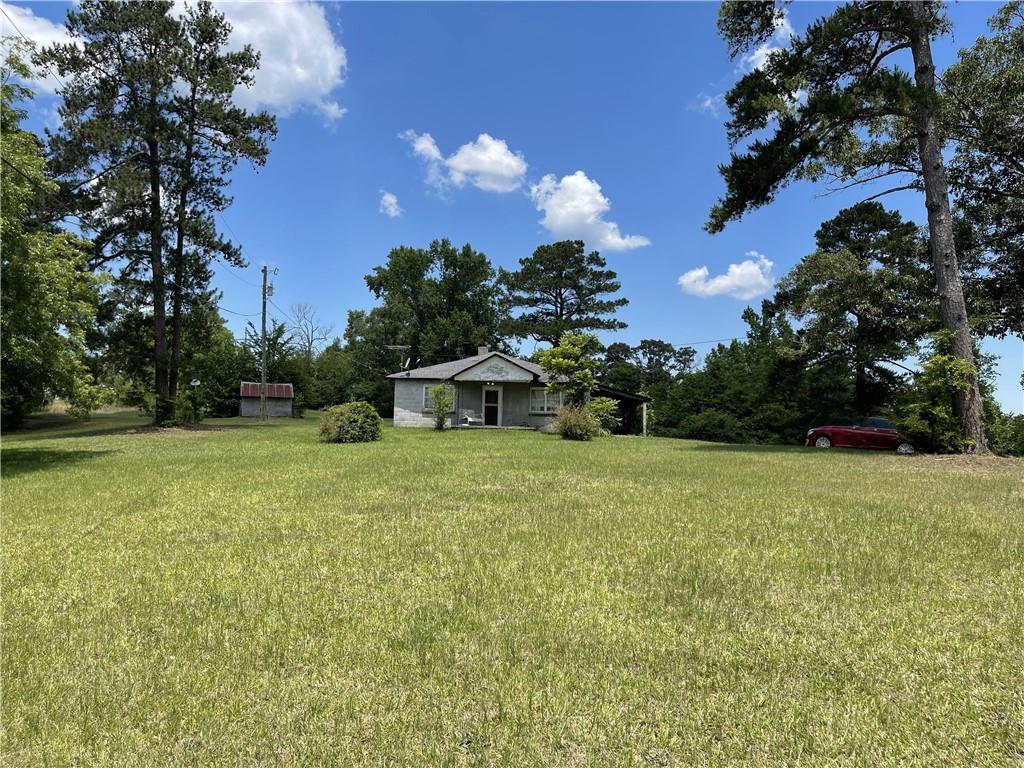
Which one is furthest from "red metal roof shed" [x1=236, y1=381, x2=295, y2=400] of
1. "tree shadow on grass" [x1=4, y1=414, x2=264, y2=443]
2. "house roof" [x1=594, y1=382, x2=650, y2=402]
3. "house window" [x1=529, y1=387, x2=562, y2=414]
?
"house roof" [x1=594, y1=382, x2=650, y2=402]

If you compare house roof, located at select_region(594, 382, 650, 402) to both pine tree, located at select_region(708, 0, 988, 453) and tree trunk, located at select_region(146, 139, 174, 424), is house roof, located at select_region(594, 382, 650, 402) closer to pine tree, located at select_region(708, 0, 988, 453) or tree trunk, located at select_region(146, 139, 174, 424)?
pine tree, located at select_region(708, 0, 988, 453)

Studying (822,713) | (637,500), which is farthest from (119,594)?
(637,500)

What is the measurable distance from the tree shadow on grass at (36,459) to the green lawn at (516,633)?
5629 mm

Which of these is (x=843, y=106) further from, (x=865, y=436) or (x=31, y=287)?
(x=31, y=287)

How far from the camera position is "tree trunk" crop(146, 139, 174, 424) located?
23.9 m

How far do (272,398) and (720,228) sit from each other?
119 ft

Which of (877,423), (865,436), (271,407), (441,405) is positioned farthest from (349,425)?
(271,407)

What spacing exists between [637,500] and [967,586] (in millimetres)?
3782

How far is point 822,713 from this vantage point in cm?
246

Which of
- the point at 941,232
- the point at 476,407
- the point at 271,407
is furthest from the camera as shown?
the point at 271,407

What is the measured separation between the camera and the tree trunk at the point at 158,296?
78.5 ft

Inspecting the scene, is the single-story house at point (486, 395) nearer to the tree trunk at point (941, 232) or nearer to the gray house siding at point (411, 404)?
the gray house siding at point (411, 404)

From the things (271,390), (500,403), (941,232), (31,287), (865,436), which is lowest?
(865,436)

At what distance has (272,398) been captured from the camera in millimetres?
41875
